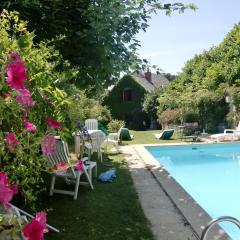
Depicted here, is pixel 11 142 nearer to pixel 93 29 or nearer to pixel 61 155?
pixel 61 155

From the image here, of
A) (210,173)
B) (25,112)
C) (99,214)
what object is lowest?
(210,173)

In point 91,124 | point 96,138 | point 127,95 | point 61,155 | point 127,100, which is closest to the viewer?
point 61,155

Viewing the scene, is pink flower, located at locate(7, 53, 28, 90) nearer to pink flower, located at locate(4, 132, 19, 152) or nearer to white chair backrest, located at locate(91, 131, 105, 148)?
pink flower, located at locate(4, 132, 19, 152)

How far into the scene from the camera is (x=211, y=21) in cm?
1731

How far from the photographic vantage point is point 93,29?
7316 mm

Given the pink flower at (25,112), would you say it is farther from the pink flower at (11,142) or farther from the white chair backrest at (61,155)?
the white chair backrest at (61,155)

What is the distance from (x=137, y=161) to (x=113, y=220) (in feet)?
21.9

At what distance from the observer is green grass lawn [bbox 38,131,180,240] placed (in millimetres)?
5143

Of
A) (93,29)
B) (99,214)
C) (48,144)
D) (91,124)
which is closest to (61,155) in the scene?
(99,214)

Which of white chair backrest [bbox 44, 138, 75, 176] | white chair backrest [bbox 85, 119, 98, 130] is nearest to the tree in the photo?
white chair backrest [bbox 44, 138, 75, 176]

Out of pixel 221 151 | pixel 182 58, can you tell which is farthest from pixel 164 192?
pixel 182 58

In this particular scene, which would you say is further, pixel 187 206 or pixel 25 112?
pixel 187 206

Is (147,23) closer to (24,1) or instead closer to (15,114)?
(24,1)

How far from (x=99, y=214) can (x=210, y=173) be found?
769 cm
